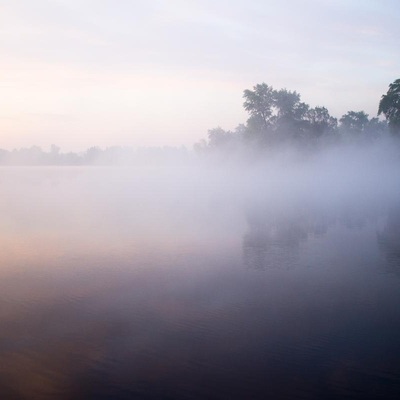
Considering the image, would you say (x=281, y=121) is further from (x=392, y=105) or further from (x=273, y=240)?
(x=273, y=240)

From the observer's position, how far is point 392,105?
177 ft

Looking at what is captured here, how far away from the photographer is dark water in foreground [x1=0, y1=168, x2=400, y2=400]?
773 centimetres

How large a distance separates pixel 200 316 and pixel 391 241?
39.5 ft

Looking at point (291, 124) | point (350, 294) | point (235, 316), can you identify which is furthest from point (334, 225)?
point (291, 124)

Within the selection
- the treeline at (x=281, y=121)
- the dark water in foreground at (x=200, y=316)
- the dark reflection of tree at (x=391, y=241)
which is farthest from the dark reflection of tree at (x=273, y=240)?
the treeline at (x=281, y=121)

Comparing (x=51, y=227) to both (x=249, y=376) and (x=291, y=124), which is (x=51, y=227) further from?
(x=291, y=124)

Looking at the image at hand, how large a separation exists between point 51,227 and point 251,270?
44.1 ft

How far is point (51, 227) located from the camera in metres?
24.0

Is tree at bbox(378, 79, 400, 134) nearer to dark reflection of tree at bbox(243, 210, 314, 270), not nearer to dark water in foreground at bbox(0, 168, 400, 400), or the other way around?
dark reflection of tree at bbox(243, 210, 314, 270)

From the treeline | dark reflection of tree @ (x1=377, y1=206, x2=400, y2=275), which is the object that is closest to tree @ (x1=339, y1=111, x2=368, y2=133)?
the treeline

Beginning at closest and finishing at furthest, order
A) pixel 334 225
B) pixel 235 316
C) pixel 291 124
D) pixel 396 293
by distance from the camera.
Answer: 1. pixel 235 316
2. pixel 396 293
3. pixel 334 225
4. pixel 291 124

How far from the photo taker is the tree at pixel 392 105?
53.2m

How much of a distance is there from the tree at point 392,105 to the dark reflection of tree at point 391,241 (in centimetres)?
3129

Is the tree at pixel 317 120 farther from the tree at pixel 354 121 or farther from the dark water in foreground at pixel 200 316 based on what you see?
the dark water in foreground at pixel 200 316
